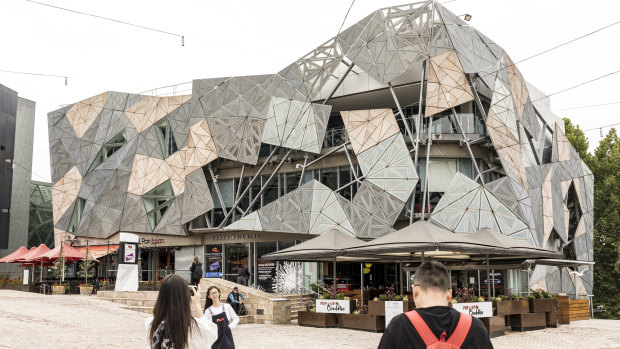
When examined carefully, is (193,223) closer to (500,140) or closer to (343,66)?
(343,66)

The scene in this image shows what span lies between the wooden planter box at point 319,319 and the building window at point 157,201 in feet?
54.1

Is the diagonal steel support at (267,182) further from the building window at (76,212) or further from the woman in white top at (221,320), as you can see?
the woman in white top at (221,320)

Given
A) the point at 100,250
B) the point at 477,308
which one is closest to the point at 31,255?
the point at 100,250

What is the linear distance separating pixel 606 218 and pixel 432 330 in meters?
44.8

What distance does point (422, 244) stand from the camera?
15.2 m

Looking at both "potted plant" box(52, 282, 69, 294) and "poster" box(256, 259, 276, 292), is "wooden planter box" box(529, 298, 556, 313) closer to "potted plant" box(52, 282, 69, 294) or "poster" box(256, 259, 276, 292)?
"poster" box(256, 259, 276, 292)

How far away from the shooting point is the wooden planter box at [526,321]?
1780 centimetres

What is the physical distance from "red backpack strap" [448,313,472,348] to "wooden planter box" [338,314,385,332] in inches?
570

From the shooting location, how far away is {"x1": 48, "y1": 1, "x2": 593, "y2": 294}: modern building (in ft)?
87.3

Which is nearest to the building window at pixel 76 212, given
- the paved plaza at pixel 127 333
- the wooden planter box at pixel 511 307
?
the paved plaza at pixel 127 333

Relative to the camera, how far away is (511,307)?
17.4 m

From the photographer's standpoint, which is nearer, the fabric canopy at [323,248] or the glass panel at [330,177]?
the fabric canopy at [323,248]

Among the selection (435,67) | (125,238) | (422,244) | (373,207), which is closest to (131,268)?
(125,238)

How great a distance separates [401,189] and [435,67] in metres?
5.53
